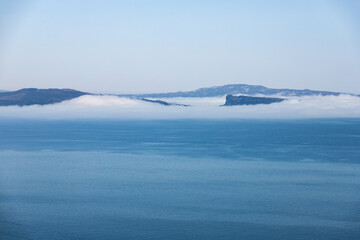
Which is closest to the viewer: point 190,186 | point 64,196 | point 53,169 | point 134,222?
point 134,222

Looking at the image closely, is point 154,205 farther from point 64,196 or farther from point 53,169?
point 53,169

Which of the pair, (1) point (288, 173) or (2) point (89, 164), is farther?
(2) point (89, 164)

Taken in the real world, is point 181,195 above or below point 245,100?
below

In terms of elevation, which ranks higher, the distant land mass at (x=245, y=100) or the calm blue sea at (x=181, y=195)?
the distant land mass at (x=245, y=100)

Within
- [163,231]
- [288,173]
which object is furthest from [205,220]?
[288,173]

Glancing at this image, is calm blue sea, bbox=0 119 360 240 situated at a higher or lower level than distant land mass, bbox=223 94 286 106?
lower

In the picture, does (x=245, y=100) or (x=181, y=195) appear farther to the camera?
(x=245, y=100)

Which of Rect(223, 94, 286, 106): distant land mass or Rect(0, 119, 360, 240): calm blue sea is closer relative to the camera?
Rect(0, 119, 360, 240): calm blue sea

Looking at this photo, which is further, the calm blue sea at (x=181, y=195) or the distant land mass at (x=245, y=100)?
the distant land mass at (x=245, y=100)
